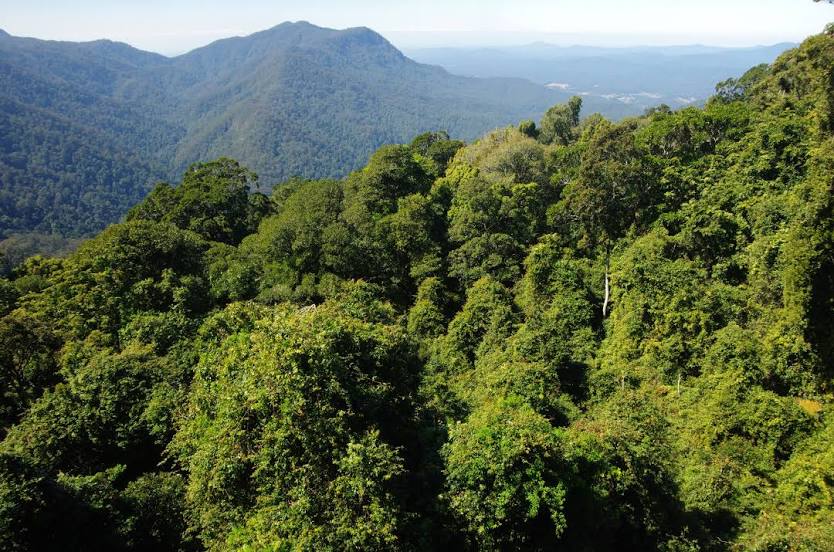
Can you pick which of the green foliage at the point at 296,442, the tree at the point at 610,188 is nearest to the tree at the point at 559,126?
the tree at the point at 610,188

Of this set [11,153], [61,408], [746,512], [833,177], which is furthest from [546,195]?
[11,153]

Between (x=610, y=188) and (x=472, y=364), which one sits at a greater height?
(x=610, y=188)

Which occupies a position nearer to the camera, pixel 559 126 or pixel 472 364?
pixel 472 364

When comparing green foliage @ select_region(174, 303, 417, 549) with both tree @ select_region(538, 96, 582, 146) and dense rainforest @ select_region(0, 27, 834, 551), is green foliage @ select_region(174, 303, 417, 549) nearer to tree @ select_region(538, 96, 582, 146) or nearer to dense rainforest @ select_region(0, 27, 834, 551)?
dense rainforest @ select_region(0, 27, 834, 551)

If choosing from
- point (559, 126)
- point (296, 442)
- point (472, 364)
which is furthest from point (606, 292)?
point (559, 126)

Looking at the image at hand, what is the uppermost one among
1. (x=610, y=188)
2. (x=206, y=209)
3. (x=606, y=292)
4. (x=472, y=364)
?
(x=610, y=188)

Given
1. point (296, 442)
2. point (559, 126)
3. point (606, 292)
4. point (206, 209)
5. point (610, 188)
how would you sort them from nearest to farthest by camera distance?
1. point (296, 442)
2. point (606, 292)
3. point (610, 188)
4. point (206, 209)
5. point (559, 126)

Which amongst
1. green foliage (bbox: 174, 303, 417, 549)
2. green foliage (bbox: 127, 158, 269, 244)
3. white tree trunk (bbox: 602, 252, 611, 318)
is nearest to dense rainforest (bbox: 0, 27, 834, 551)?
green foliage (bbox: 174, 303, 417, 549)

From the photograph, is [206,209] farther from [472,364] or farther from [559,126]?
[559,126]

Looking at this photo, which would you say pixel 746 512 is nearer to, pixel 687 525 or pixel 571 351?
pixel 687 525

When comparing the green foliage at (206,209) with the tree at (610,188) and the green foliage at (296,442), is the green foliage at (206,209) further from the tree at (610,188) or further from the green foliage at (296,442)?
the green foliage at (296,442)
